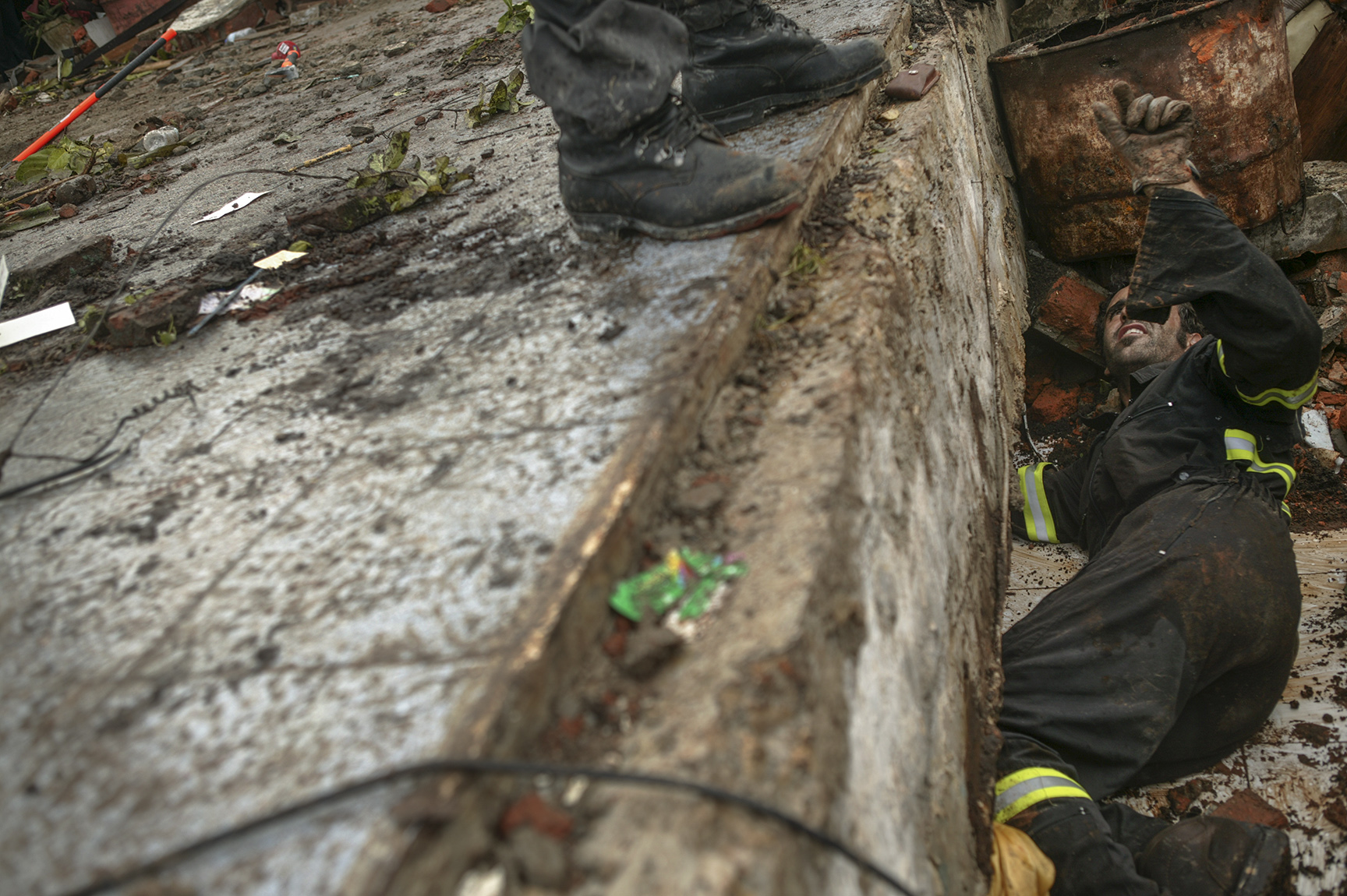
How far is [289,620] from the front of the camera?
108 centimetres

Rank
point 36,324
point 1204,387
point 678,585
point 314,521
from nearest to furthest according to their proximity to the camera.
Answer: point 678,585 < point 314,521 < point 36,324 < point 1204,387

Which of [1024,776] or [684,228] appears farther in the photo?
[1024,776]

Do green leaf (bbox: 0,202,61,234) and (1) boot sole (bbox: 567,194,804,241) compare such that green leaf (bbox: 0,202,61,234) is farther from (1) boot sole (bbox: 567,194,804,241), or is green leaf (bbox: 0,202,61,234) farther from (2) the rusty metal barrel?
(2) the rusty metal barrel

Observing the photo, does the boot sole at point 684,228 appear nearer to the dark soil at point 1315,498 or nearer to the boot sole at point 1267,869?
the boot sole at point 1267,869

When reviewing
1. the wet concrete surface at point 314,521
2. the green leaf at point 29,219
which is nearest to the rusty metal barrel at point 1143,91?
the wet concrete surface at point 314,521

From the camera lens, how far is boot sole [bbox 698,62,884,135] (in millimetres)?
2254

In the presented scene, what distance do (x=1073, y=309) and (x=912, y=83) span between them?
1.76 m

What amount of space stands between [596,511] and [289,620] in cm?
45

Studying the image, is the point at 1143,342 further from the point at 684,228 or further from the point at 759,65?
the point at 684,228

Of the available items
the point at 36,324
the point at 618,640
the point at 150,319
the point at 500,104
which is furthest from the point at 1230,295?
the point at 36,324

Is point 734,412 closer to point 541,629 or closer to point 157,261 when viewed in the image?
point 541,629

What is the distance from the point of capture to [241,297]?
2111 millimetres

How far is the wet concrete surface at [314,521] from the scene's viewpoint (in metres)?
0.88

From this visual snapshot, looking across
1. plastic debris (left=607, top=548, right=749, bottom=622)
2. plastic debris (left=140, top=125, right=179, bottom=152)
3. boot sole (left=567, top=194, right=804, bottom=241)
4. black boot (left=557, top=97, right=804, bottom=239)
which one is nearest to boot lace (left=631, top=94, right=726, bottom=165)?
black boot (left=557, top=97, right=804, bottom=239)
